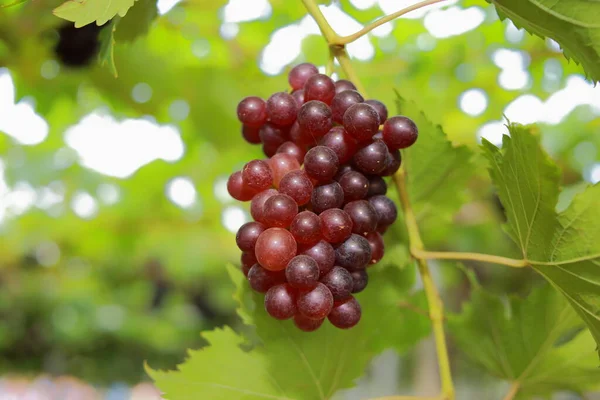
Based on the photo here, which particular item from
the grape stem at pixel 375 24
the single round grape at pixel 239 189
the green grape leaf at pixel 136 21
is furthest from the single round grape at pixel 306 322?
the green grape leaf at pixel 136 21

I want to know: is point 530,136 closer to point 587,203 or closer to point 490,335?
point 587,203

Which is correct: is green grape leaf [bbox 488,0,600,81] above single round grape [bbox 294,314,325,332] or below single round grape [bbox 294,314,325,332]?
above

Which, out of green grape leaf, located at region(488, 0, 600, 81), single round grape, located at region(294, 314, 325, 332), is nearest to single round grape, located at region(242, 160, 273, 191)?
single round grape, located at region(294, 314, 325, 332)

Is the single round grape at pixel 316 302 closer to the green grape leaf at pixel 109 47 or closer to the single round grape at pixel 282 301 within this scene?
the single round grape at pixel 282 301

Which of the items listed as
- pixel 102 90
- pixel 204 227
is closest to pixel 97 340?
pixel 204 227

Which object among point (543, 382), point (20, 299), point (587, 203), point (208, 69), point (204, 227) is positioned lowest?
point (20, 299)

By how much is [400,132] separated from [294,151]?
3.4 inches

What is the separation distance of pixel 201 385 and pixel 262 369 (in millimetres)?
57

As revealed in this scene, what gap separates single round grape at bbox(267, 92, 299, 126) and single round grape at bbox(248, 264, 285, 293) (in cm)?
12

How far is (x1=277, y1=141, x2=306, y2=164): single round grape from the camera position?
0.46 meters

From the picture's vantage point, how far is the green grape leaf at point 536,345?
60cm

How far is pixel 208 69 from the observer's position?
1.20m

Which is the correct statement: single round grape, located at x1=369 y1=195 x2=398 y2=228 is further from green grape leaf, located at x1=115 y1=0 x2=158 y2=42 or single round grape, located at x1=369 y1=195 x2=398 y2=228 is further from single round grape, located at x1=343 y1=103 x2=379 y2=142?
green grape leaf, located at x1=115 y1=0 x2=158 y2=42

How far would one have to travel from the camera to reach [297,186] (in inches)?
16.3
